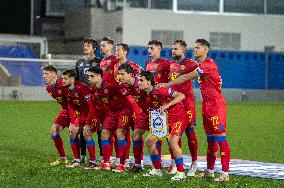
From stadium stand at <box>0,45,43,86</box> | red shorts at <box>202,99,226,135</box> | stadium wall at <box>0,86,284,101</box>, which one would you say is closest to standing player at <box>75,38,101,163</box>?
Answer: red shorts at <box>202,99,226,135</box>

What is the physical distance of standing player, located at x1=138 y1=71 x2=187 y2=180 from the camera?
13.6 meters

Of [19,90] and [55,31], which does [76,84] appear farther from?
[55,31]

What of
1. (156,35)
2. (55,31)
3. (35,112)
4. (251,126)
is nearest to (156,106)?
(251,126)

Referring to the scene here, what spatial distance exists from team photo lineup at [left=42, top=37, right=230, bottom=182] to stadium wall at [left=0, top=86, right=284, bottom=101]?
20.5 metres

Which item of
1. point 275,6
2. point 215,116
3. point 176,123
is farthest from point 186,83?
point 275,6

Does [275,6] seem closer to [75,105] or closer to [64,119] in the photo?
[64,119]

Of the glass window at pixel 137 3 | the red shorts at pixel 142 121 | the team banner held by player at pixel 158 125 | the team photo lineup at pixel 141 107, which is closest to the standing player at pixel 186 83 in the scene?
the team photo lineup at pixel 141 107

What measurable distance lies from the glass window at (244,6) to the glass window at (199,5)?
0.63 meters

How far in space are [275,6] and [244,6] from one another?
1.89 meters

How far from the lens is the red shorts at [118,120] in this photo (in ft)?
49.3

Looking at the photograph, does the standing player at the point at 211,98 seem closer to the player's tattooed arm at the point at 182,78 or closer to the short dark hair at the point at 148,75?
the player's tattooed arm at the point at 182,78

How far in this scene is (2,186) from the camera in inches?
494

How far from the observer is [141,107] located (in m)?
14.4

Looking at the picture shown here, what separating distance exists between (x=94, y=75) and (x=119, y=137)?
1.13 metres
